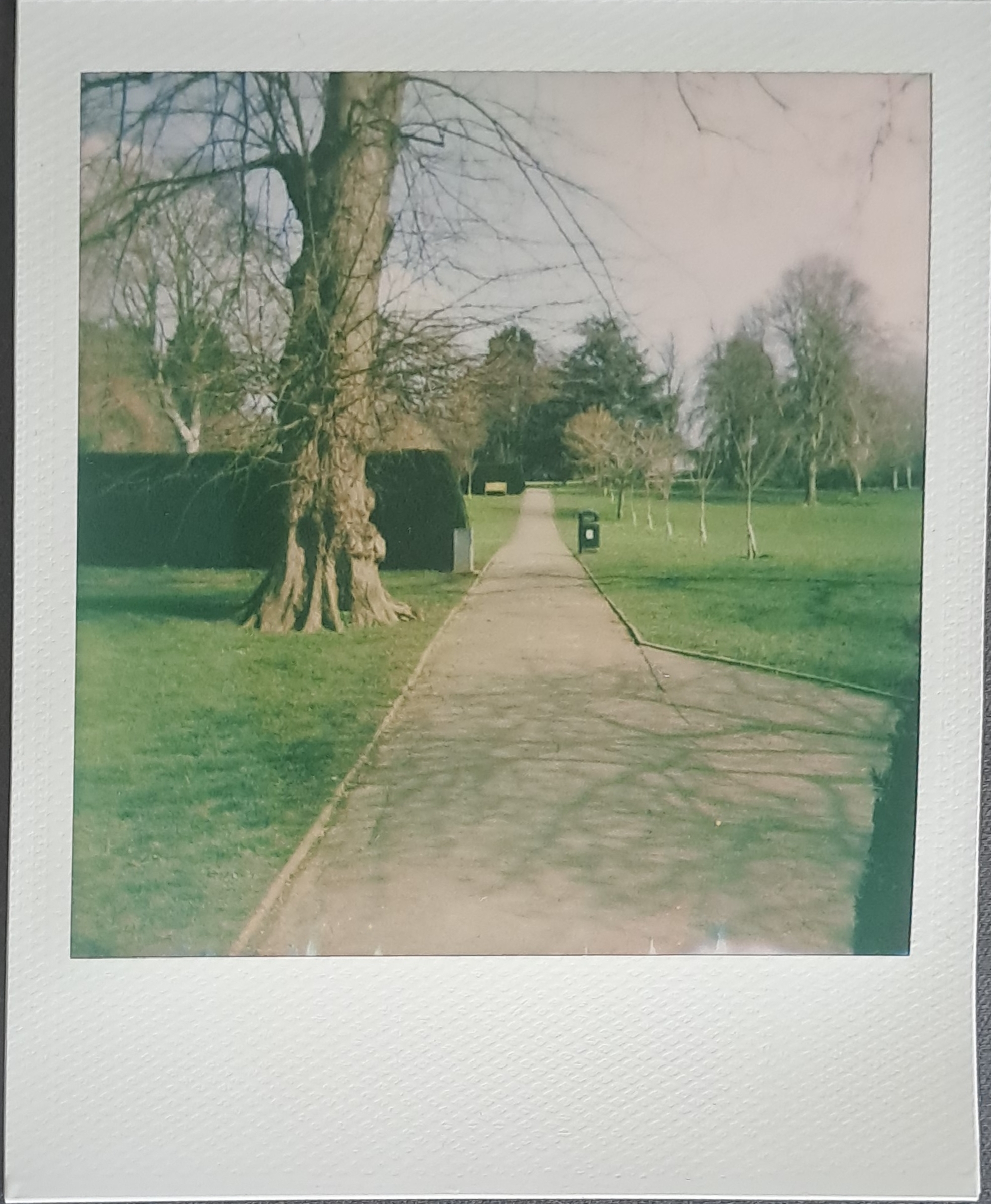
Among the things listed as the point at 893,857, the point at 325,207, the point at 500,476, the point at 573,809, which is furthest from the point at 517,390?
the point at 893,857

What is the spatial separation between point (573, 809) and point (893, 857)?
0.28 metres

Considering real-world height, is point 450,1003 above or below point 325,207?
below

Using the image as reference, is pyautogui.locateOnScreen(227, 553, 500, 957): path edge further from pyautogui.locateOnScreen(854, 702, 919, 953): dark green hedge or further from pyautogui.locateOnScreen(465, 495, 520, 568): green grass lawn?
pyautogui.locateOnScreen(854, 702, 919, 953): dark green hedge

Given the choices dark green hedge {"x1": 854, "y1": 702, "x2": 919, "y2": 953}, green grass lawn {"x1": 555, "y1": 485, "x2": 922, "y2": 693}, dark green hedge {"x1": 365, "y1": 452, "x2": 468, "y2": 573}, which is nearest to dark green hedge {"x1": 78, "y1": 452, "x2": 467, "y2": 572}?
dark green hedge {"x1": 365, "y1": 452, "x2": 468, "y2": 573}

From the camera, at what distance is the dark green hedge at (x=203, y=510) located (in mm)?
818

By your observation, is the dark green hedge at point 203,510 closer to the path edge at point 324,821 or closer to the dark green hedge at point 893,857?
the path edge at point 324,821

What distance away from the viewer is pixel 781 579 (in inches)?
32.5

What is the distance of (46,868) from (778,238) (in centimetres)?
83

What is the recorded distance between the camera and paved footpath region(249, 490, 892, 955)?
82cm

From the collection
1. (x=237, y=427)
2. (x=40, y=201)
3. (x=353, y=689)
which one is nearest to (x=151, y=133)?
(x=40, y=201)

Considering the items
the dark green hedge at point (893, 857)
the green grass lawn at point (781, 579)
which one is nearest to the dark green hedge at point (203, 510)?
the green grass lawn at point (781, 579)

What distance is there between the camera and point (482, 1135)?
812 mm

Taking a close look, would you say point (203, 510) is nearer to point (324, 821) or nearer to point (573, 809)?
point (324, 821)

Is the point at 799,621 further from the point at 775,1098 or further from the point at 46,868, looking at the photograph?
the point at 46,868
